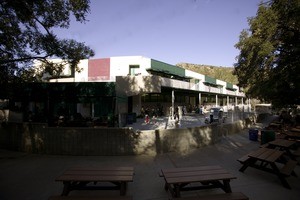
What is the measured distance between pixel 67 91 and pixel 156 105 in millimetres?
13462

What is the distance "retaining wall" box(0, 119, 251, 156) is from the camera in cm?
793

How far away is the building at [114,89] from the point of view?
17.3 meters

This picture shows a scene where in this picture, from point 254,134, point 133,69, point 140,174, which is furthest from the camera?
point 133,69

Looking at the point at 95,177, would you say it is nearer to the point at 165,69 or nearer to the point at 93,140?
the point at 93,140

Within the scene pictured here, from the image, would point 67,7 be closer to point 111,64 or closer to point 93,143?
point 93,143

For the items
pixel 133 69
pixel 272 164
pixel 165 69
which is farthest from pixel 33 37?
pixel 165 69

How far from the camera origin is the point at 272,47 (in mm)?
12398

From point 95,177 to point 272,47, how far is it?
41.3 feet

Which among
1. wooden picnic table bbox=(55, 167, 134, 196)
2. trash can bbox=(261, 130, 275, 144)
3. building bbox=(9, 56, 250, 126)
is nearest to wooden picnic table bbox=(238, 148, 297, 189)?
wooden picnic table bbox=(55, 167, 134, 196)

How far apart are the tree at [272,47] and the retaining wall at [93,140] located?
7.86 metres

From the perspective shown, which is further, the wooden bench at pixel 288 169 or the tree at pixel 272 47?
the tree at pixel 272 47

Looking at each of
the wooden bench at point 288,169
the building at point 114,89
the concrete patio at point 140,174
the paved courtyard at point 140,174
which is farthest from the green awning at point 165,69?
the wooden bench at point 288,169

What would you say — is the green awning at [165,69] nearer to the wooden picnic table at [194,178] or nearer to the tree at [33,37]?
the tree at [33,37]

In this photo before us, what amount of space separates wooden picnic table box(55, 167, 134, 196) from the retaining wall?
320 cm
